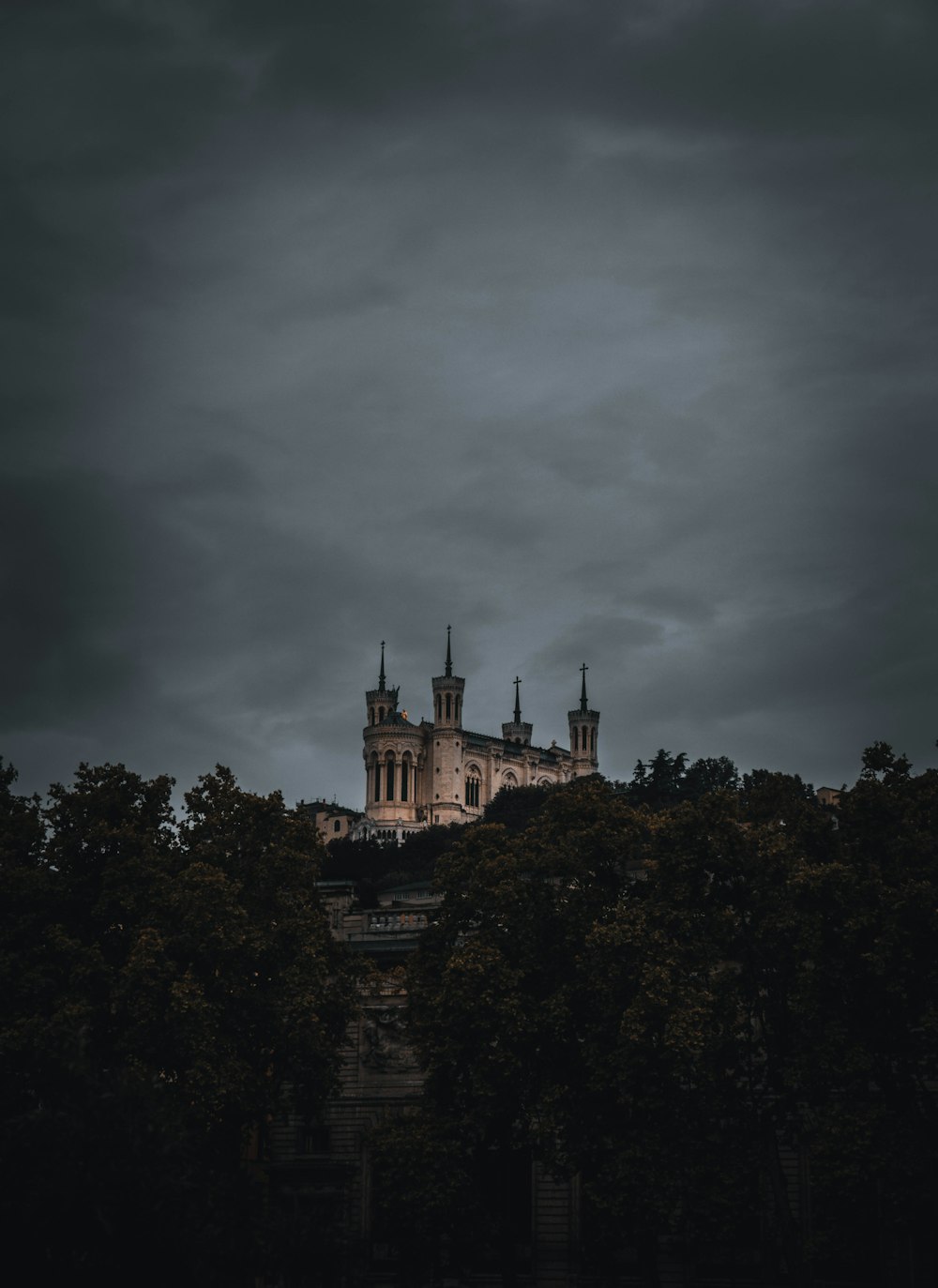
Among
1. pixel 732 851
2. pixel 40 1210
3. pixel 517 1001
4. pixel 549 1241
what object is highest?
Result: pixel 732 851

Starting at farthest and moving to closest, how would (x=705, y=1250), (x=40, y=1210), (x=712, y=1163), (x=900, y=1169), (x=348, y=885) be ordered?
(x=348, y=885)
(x=705, y=1250)
(x=712, y=1163)
(x=900, y=1169)
(x=40, y=1210)

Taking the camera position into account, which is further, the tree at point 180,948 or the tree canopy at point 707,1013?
the tree at point 180,948

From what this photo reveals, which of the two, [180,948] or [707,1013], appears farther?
[180,948]

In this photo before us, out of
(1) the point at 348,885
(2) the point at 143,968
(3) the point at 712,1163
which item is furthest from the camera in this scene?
(1) the point at 348,885

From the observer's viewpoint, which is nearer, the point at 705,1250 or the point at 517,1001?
the point at 517,1001

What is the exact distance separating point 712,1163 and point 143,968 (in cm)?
1659

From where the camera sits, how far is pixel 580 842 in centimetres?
4612

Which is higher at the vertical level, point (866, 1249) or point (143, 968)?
point (143, 968)

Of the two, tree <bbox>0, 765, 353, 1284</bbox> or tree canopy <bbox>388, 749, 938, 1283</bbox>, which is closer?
tree canopy <bbox>388, 749, 938, 1283</bbox>

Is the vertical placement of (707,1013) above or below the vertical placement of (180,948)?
below

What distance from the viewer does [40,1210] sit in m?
27.2

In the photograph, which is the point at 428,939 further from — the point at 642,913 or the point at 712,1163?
the point at 712,1163

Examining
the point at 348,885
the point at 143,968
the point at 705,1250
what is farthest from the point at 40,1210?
the point at 348,885

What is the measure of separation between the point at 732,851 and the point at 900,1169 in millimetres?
9326
